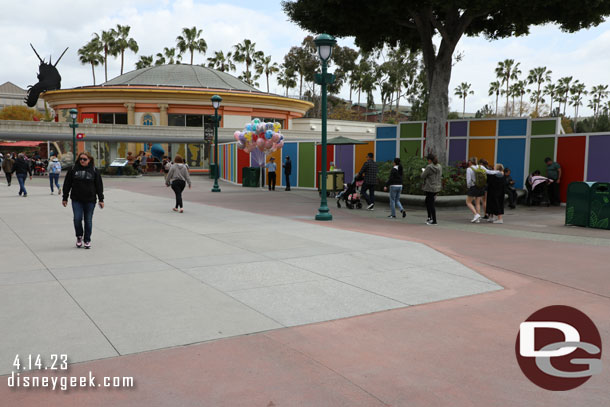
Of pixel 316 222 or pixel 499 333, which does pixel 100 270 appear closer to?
pixel 499 333

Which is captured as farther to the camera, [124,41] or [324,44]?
[124,41]

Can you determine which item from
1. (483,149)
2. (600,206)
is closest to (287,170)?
(483,149)

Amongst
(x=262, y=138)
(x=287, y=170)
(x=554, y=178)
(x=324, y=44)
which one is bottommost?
(x=287, y=170)

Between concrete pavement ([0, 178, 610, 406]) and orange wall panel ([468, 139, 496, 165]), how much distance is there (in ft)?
29.5

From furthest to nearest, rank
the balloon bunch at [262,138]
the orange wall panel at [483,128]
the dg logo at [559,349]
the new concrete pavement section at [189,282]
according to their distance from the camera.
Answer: the balloon bunch at [262,138] < the orange wall panel at [483,128] < the new concrete pavement section at [189,282] < the dg logo at [559,349]

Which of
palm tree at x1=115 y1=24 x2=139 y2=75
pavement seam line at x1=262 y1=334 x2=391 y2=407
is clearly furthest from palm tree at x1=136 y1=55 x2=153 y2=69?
pavement seam line at x1=262 y1=334 x2=391 y2=407

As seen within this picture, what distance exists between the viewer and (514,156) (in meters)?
19.1

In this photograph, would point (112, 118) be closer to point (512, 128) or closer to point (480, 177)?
point (512, 128)

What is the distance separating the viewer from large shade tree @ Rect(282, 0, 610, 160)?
16.2 metres

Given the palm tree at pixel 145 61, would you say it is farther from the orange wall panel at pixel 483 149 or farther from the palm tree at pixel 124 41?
the orange wall panel at pixel 483 149

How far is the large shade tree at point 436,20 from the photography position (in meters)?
16.2

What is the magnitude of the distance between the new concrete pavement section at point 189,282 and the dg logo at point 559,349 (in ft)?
4.08

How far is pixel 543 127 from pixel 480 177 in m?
6.79

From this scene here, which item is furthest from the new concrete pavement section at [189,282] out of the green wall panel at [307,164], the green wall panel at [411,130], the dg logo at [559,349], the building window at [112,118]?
the building window at [112,118]
